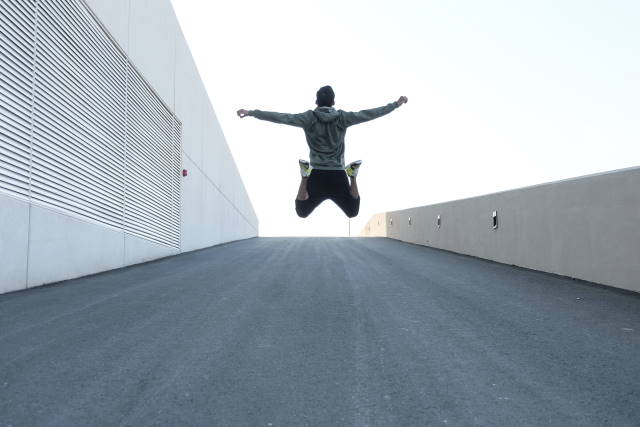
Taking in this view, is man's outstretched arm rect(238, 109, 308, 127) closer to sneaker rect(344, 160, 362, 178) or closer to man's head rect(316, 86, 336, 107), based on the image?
man's head rect(316, 86, 336, 107)

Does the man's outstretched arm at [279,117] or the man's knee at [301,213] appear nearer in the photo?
the man's outstretched arm at [279,117]

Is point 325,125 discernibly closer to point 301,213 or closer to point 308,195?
point 308,195

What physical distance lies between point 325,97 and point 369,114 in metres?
0.62

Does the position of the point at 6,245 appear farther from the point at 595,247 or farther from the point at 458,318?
the point at 595,247

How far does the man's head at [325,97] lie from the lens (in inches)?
255

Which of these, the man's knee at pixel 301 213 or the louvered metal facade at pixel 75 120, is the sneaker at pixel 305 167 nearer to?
the man's knee at pixel 301 213

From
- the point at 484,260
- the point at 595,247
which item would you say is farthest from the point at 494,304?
the point at 484,260

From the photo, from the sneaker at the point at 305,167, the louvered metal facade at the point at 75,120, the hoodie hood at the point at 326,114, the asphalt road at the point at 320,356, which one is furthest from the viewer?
the louvered metal facade at the point at 75,120

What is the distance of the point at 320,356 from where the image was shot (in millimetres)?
4254

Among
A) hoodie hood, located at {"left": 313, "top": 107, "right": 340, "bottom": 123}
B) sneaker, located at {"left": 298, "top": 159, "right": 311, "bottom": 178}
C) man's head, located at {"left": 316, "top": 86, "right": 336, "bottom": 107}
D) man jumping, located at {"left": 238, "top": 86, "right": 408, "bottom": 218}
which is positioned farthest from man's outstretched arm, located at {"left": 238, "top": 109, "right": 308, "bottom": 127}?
sneaker, located at {"left": 298, "top": 159, "right": 311, "bottom": 178}

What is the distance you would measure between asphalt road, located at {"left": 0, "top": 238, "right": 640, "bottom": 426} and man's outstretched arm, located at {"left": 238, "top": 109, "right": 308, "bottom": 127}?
7.82 feet

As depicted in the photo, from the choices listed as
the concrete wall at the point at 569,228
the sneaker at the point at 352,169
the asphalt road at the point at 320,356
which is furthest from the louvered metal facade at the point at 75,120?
the concrete wall at the point at 569,228

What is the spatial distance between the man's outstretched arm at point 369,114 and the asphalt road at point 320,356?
2.43 m

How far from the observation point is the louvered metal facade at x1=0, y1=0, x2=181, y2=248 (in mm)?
7918
